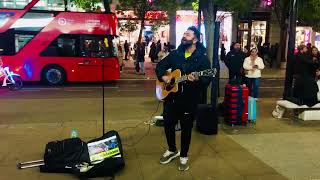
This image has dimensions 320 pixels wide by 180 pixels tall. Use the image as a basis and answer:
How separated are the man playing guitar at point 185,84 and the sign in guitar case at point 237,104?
257cm

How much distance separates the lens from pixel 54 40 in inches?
636

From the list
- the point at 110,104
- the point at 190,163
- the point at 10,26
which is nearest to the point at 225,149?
the point at 190,163

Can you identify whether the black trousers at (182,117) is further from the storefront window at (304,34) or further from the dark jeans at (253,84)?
the storefront window at (304,34)

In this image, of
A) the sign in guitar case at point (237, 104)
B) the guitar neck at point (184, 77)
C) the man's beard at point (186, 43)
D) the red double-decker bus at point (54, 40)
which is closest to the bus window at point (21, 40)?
the red double-decker bus at point (54, 40)

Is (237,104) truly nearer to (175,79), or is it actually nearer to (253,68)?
(175,79)

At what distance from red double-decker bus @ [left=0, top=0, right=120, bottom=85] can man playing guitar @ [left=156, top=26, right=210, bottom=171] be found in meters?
10.6

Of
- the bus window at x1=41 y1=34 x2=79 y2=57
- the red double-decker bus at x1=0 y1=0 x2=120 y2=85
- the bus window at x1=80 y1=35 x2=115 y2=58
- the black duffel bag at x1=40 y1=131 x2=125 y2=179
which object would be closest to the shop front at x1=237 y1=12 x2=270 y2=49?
the bus window at x1=80 y1=35 x2=115 y2=58

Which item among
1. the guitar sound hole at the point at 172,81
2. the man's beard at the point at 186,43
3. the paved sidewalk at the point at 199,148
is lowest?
the paved sidewalk at the point at 199,148

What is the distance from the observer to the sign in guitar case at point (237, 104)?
26.2 feet

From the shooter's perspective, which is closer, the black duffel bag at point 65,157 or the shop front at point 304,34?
the black duffel bag at point 65,157

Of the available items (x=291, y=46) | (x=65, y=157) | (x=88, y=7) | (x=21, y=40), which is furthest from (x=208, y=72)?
(x=88, y=7)

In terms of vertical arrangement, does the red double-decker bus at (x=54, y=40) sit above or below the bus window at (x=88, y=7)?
below

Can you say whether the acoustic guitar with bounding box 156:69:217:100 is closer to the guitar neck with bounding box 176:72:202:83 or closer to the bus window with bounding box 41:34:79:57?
the guitar neck with bounding box 176:72:202:83

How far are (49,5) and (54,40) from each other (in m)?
1.39
